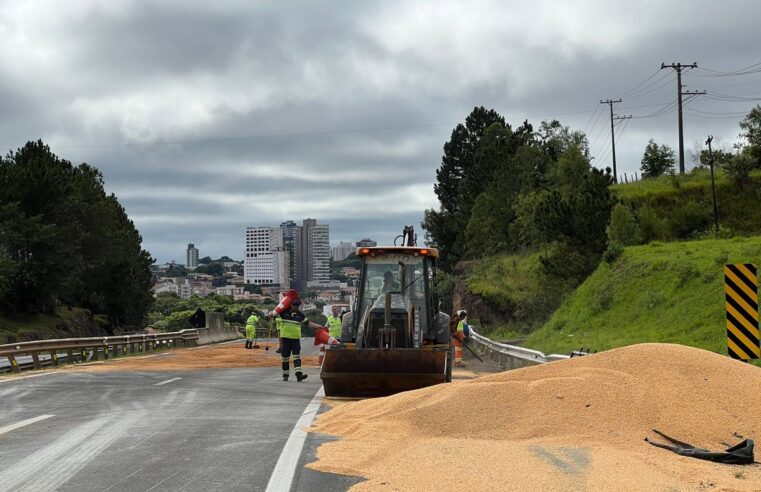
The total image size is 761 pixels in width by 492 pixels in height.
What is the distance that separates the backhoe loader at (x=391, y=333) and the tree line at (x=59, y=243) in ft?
138

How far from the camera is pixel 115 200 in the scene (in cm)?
8238

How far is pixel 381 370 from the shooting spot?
44.0 feet

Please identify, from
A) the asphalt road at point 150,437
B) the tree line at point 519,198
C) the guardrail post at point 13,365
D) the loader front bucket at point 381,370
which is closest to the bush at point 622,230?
the tree line at point 519,198

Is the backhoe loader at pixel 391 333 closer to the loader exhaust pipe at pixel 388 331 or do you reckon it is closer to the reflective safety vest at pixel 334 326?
the loader exhaust pipe at pixel 388 331

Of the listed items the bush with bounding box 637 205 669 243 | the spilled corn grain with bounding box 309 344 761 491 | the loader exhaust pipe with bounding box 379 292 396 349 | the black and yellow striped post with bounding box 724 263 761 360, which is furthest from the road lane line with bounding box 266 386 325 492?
the bush with bounding box 637 205 669 243

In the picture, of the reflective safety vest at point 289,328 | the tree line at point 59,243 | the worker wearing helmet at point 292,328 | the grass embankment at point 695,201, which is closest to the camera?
the worker wearing helmet at point 292,328

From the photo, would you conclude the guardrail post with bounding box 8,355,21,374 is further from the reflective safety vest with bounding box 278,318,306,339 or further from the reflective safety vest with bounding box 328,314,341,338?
the reflective safety vest with bounding box 278,318,306,339

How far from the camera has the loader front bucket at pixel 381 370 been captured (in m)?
13.4

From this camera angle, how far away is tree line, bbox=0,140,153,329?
55.5m

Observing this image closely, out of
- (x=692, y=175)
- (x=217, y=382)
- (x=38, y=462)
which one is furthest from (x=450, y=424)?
(x=692, y=175)

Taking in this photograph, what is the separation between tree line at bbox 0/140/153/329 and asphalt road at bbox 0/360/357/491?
42212mm

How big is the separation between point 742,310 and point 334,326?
1544 centimetres

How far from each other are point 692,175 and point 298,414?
220 feet

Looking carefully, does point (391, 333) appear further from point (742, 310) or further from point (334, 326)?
point (334, 326)
